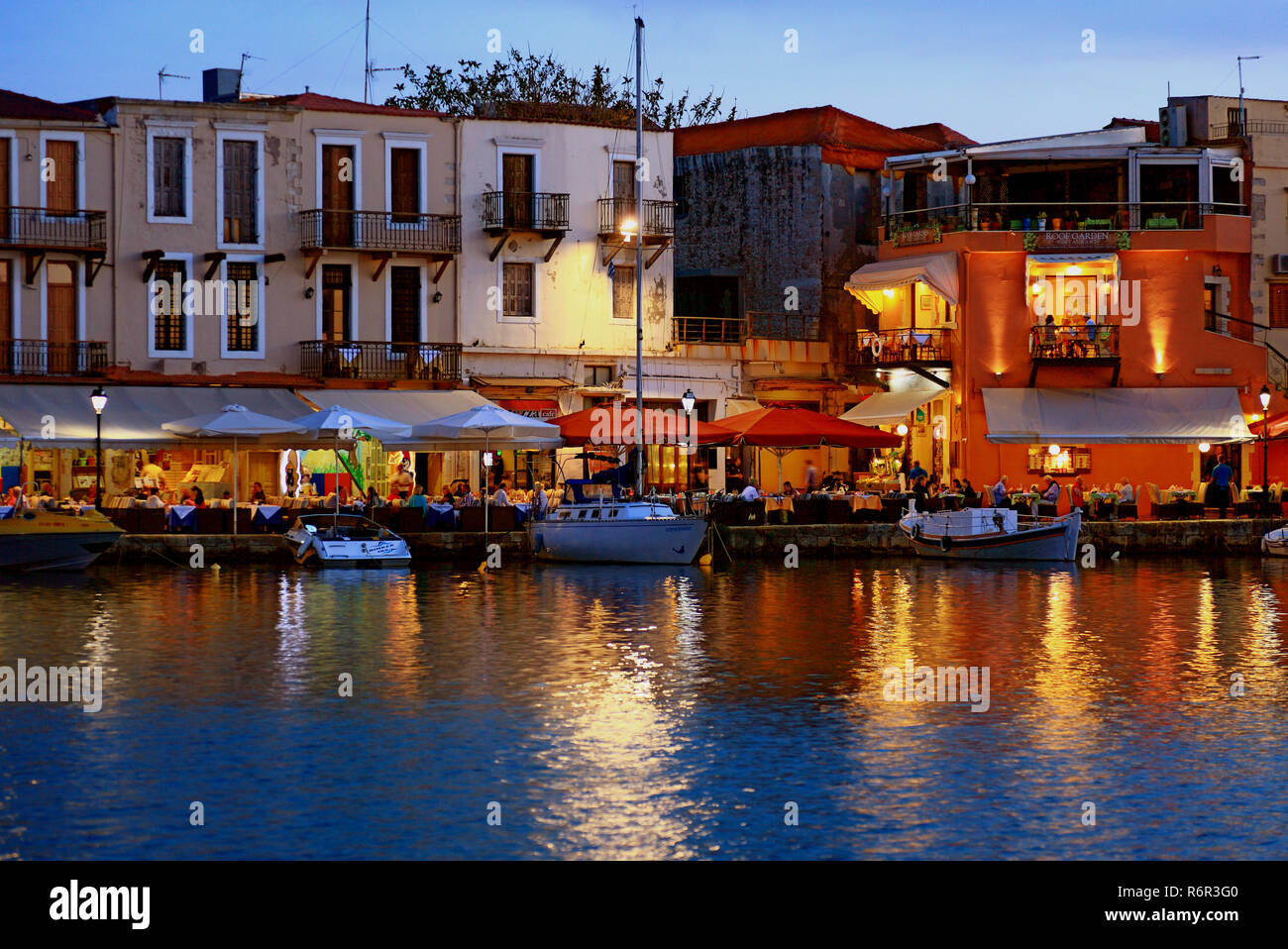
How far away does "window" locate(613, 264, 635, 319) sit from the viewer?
160 ft

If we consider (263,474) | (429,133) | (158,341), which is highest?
(429,133)

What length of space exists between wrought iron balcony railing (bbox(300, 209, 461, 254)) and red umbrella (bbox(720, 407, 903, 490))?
9888mm

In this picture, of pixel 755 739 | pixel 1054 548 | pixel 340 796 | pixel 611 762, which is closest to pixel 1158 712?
pixel 755 739

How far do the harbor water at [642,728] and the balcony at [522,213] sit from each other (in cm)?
1692

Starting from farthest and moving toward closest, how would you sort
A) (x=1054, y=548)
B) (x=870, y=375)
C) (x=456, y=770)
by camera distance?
(x=870, y=375)
(x=1054, y=548)
(x=456, y=770)

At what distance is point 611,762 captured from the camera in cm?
1653

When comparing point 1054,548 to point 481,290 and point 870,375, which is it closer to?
point 870,375

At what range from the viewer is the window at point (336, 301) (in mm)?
46250

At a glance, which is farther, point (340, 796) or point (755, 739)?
point (755, 739)

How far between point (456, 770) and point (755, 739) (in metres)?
3.27

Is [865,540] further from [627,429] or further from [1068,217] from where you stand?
[1068,217]

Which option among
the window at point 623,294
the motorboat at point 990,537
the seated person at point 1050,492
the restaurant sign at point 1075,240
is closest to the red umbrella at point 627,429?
the motorboat at point 990,537
